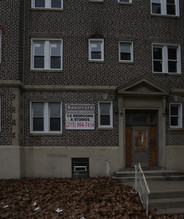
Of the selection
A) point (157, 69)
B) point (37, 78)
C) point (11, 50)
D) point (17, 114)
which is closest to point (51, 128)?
point (17, 114)

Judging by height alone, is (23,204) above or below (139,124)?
below

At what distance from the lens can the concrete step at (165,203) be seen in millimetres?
7660

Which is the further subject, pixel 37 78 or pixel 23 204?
pixel 37 78

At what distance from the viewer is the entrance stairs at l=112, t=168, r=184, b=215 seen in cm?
767

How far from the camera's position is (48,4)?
1252cm

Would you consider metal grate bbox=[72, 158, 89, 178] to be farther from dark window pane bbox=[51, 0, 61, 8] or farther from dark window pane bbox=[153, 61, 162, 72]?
dark window pane bbox=[51, 0, 61, 8]

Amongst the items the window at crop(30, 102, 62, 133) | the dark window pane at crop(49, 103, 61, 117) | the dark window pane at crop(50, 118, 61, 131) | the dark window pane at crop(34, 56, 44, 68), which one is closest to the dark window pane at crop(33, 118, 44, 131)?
the window at crop(30, 102, 62, 133)

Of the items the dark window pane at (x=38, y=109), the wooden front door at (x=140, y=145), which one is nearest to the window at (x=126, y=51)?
the wooden front door at (x=140, y=145)

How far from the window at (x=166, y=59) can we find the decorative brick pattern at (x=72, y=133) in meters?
3.19

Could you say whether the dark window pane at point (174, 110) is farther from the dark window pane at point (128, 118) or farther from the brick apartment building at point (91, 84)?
the dark window pane at point (128, 118)

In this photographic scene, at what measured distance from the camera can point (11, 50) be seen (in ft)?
37.9

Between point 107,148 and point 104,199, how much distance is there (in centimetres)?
435

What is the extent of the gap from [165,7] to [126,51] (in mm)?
3404

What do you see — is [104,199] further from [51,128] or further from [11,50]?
[11,50]
